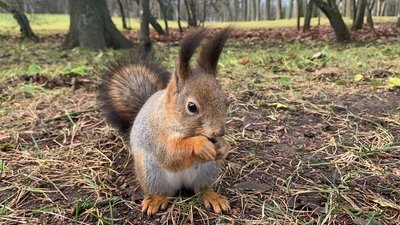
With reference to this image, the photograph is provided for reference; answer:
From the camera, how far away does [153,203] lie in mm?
1622

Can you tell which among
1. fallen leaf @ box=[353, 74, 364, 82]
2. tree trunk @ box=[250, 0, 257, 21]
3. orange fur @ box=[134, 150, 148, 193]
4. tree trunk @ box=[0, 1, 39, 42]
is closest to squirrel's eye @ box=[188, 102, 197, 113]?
orange fur @ box=[134, 150, 148, 193]

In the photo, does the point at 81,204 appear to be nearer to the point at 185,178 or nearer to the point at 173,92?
the point at 185,178

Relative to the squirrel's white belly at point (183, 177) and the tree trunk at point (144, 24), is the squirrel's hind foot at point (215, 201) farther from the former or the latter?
the tree trunk at point (144, 24)

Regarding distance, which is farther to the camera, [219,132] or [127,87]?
[127,87]

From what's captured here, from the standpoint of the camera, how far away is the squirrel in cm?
141

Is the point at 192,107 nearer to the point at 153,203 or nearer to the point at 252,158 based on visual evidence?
the point at 153,203

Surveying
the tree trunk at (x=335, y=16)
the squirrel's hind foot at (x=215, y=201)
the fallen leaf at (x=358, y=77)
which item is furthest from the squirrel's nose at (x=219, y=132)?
the tree trunk at (x=335, y=16)

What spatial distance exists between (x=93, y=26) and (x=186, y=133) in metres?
5.72

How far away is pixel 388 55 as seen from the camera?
4.70 m

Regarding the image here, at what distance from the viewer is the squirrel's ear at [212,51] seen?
57.7 inches

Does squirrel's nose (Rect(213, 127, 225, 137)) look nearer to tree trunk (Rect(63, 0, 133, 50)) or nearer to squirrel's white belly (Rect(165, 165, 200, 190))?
squirrel's white belly (Rect(165, 165, 200, 190))

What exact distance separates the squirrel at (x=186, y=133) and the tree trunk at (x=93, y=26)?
5269mm

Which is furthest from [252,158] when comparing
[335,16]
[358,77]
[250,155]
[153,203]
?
[335,16]

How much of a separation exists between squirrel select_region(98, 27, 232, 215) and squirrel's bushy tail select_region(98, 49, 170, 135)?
247 mm
